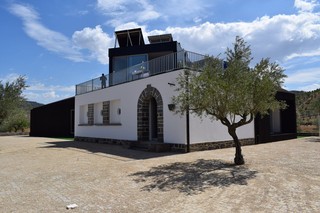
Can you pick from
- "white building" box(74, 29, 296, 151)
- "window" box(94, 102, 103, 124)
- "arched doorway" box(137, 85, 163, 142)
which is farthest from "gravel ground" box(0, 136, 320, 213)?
"window" box(94, 102, 103, 124)

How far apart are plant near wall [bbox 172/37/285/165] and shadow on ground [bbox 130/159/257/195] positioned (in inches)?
39.6

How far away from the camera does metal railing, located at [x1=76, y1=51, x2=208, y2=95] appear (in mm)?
11547

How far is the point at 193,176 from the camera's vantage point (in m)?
6.83

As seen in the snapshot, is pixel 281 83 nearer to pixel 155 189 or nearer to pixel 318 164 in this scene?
pixel 318 164

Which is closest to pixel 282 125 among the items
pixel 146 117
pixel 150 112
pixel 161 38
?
pixel 150 112

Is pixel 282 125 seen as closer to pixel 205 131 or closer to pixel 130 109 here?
pixel 205 131

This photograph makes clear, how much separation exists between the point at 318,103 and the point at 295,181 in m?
14.5

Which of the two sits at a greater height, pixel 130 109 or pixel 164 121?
pixel 130 109

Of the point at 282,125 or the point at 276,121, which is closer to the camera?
the point at 282,125

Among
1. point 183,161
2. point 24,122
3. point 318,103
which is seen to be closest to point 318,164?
point 183,161

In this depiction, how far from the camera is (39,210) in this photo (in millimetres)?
4582

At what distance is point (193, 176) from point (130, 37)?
18598 mm

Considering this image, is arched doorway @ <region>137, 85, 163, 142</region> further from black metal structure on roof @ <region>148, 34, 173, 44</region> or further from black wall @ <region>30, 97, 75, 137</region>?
black wall @ <region>30, 97, 75, 137</region>

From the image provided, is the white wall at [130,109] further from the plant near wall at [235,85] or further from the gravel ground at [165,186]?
the plant near wall at [235,85]
